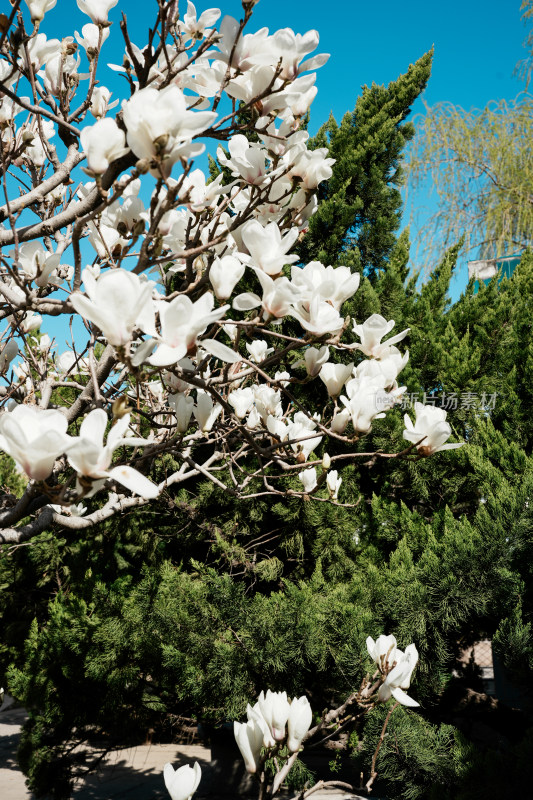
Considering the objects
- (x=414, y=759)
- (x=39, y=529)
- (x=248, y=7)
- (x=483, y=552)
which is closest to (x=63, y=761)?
(x=414, y=759)

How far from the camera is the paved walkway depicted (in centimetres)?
344

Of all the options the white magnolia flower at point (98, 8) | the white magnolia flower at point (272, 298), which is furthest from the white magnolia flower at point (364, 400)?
the white magnolia flower at point (98, 8)

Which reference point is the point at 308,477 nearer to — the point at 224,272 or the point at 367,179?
the point at 224,272

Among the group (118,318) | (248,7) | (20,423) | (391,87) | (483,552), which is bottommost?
(483,552)

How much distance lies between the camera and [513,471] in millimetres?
2934

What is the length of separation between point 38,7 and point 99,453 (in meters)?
1.07

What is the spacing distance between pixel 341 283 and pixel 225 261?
0.76 ft

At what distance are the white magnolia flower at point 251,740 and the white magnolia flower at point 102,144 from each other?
1058 millimetres

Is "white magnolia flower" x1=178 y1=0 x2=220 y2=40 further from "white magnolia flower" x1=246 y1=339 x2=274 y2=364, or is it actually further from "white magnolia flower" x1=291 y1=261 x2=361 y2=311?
"white magnolia flower" x1=246 y1=339 x2=274 y2=364

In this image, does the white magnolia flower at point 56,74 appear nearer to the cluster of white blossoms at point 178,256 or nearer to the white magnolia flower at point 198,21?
the cluster of white blossoms at point 178,256

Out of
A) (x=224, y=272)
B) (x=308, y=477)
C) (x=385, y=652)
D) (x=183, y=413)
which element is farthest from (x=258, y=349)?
(x=385, y=652)

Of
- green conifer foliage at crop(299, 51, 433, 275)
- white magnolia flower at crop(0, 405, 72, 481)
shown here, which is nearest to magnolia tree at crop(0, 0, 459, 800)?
white magnolia flower at crop(0, 405, 72, 481)

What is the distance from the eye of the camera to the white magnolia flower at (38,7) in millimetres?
1185

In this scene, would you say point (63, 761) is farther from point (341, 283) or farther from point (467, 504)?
point (341, 283)
